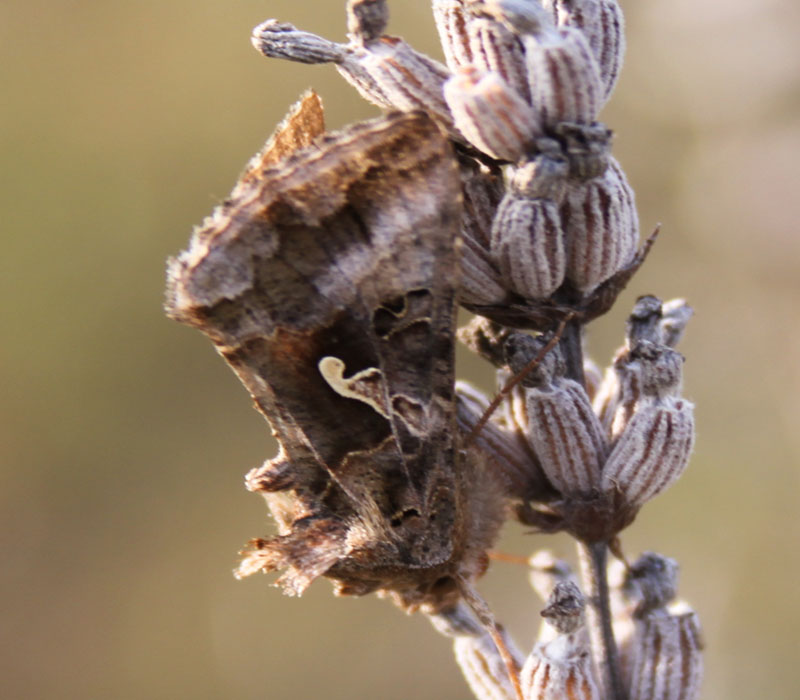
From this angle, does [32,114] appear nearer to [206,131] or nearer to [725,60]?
[206,131]

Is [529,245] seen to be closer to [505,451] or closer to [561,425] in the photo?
[561,425]

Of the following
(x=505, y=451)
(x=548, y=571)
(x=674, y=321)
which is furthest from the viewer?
(x=548, y=571)

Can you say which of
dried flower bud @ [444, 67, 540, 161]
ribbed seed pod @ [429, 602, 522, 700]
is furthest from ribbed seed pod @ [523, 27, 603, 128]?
ribbed seed pod @ [429, 602, 522, 700]

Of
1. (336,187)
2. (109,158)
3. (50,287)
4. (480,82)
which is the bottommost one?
(336,187)

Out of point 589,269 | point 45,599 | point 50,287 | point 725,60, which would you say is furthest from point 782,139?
point 45,599

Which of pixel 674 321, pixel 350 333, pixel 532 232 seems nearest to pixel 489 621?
pixel 350 333

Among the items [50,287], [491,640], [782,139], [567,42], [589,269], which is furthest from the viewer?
[50,287]

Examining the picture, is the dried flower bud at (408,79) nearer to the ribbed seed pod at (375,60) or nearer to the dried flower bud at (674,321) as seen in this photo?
the ribbed seed pod at (375,60)
